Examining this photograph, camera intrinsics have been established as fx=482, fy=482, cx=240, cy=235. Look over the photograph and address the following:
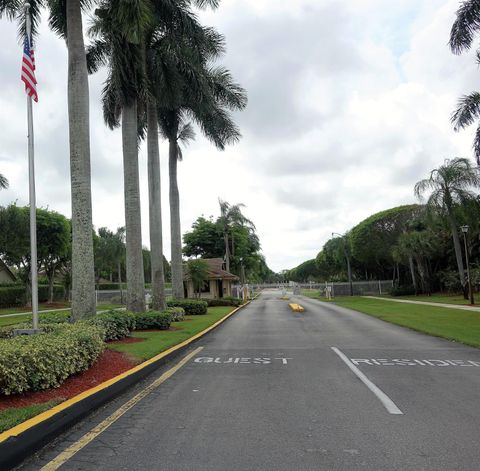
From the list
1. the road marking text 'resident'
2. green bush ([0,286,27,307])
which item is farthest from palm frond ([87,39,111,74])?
green bush ([0,286,27,307])

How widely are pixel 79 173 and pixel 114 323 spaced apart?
4.12 m

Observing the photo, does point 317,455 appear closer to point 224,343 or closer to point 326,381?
point 326,381

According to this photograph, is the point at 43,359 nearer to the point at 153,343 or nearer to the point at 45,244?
the point at 153,343

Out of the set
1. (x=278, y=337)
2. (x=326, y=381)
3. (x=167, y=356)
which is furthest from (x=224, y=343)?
(x=326, y=381)

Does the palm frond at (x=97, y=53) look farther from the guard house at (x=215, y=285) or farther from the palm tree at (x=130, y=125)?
the guard house at (x=215, y=285)

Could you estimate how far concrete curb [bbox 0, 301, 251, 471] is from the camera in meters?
4.39

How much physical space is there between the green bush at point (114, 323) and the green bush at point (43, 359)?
3.91 metres

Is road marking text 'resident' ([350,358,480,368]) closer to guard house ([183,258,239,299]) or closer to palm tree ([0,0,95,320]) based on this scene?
palm tree ([0,0,95,320])

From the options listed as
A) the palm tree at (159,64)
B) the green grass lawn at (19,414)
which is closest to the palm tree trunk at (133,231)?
the palm tree at (159,64)

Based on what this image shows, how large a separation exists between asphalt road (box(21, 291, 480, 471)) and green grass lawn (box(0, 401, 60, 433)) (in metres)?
0.43

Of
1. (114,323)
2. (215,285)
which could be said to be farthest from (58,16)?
(215,285)

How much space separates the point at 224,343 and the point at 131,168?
723 centimetres

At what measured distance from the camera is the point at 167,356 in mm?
10586

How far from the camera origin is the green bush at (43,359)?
19.1 ft
